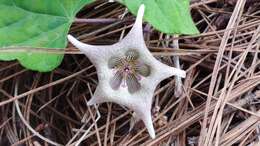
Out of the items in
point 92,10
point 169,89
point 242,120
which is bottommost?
point 242,120

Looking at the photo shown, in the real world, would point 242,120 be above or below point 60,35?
below

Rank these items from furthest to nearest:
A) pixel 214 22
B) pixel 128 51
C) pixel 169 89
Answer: pixel 214 22, pixel 169 89, pixel 128 51

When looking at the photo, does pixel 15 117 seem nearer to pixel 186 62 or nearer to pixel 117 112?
pixel 117 112

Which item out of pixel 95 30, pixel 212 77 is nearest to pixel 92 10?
pixel 95 30

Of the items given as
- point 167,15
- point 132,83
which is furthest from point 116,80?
point 167,15

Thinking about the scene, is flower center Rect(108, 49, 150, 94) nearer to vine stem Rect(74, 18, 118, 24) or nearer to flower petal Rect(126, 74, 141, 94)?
flower petal Rect(126, 74, 141, 94)

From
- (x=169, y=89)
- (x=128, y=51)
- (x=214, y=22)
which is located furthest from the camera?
(x=214, y=22)

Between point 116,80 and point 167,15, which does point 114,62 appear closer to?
point 116,80
